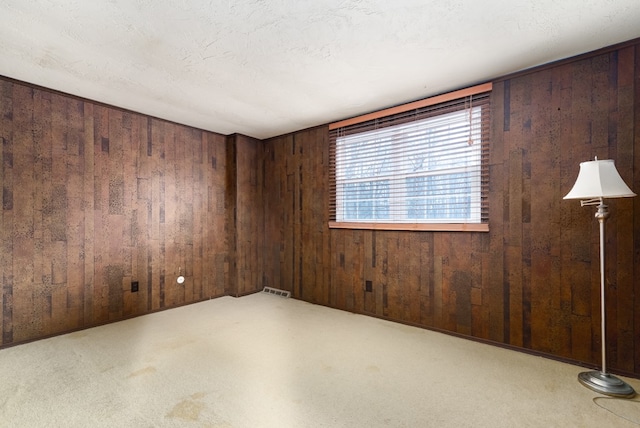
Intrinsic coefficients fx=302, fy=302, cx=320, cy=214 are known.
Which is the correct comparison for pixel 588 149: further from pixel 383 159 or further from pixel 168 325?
pixel 168 325

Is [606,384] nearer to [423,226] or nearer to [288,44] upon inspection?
[423,226]

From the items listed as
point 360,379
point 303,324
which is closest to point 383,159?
point 303,324

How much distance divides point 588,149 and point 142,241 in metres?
4.49

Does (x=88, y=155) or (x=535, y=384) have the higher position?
(x=88, y=155)

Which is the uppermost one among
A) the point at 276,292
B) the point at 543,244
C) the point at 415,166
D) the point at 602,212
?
the point at 415,166

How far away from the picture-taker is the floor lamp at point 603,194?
1922 mm

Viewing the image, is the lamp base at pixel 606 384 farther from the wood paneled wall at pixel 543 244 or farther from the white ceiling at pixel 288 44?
the white ceiling at pixel 288 44

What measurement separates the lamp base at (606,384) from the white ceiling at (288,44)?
2.36 metres

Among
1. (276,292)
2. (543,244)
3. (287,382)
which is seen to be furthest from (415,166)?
(276,292)

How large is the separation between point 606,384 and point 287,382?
2.14 m

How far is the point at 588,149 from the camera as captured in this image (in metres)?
2.33

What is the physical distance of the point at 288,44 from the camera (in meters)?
2.19

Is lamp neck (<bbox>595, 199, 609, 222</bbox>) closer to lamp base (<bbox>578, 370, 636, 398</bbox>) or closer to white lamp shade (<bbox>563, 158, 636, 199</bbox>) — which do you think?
white lamp shade (<bbox>563, 158, 636, 199</bbox>)

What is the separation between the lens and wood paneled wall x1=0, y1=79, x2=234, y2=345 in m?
2.78
